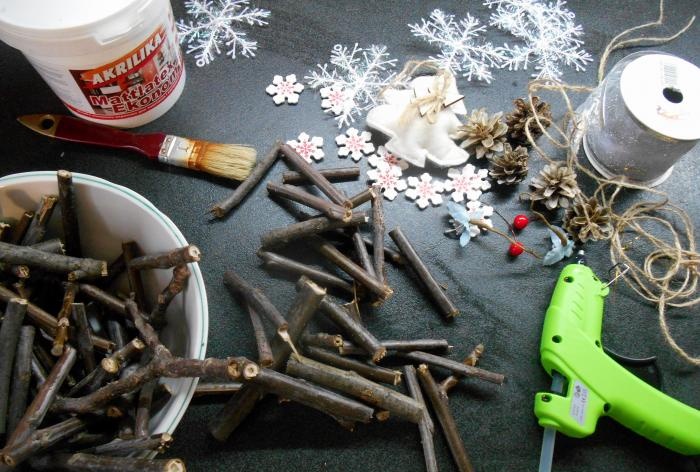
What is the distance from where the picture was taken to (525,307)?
2.77 ft

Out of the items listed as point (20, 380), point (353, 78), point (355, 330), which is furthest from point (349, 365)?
point (353, 78)

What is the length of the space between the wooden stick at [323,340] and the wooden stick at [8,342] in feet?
1.02

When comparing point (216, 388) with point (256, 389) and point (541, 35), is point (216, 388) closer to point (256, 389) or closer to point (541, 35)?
point (256, 389)

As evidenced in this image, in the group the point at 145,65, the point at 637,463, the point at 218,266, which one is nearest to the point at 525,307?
the point at 637,463

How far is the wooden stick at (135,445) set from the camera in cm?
57

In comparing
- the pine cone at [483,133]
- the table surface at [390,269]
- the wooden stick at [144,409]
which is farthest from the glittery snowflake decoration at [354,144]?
the wooden stick at [144,409]

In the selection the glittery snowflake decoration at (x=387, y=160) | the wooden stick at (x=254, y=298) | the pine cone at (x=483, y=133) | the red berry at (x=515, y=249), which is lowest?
the red berry at (x=515, y=249)

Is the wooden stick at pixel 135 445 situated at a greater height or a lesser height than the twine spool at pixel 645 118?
lesser

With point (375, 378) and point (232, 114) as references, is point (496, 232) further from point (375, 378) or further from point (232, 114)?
point (232, 114)

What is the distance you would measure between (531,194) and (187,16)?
0.62 metres

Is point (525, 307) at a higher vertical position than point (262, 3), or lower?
lower

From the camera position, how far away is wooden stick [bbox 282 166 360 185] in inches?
34.4

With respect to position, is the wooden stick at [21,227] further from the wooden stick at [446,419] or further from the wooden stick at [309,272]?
the wooden stick at [446,419]

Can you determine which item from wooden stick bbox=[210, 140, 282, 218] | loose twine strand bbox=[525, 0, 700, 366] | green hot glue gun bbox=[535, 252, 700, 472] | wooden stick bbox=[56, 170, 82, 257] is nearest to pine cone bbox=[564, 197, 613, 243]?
loose twine strand bbox=[525, 0, 700, 366]
